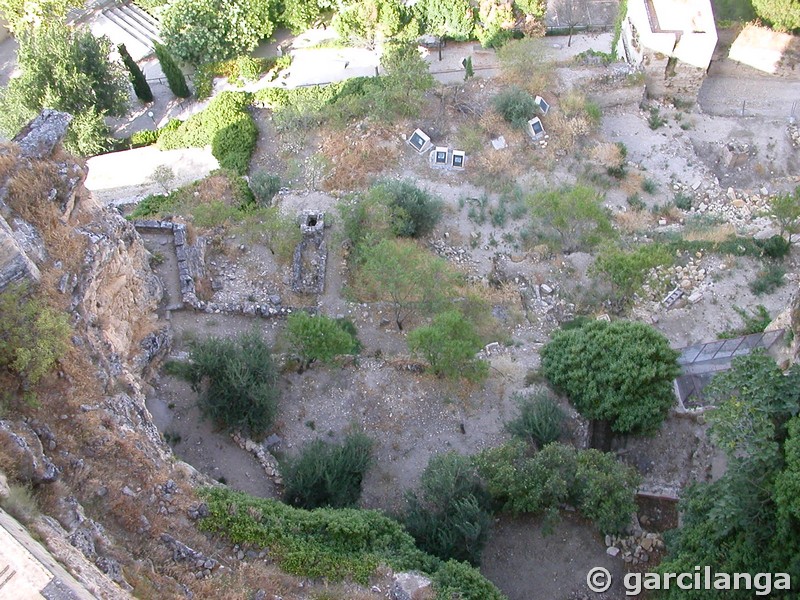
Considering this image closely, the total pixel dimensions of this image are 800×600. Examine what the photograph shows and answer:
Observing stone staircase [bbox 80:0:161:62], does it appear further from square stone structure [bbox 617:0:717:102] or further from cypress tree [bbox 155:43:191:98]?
square stone structure [bbox 617:0:717:102]

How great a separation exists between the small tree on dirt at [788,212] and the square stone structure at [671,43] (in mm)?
10964

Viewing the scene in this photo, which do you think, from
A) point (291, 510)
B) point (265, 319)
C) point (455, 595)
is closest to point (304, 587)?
point (291, 510)

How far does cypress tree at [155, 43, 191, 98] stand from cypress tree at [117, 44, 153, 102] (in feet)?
3.69

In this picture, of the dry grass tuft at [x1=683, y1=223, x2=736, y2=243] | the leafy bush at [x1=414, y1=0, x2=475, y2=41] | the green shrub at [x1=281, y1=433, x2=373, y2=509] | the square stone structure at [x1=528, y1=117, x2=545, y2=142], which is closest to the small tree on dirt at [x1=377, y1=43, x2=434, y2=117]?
the square stone structure at [x1=528, y1=117, x2=545, y2=142]

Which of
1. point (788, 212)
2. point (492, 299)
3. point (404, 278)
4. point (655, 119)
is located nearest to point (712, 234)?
point (788, 212)

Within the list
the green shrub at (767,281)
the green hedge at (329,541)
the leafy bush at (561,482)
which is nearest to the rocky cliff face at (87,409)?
the green hedge at (329,541)

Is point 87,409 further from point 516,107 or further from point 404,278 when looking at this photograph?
point 516,107

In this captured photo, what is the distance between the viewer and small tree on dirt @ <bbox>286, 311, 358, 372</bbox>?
2031cm

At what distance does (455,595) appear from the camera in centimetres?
1449

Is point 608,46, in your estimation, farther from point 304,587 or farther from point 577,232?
point 304,587

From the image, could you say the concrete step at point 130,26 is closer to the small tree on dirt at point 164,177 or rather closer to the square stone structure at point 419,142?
the small tree on dirt at point 164,177

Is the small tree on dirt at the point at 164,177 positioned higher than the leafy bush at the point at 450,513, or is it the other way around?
the small tree on dirt at the point at 164,177

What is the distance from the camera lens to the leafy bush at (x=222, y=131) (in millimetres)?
31219

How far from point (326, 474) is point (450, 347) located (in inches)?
206
